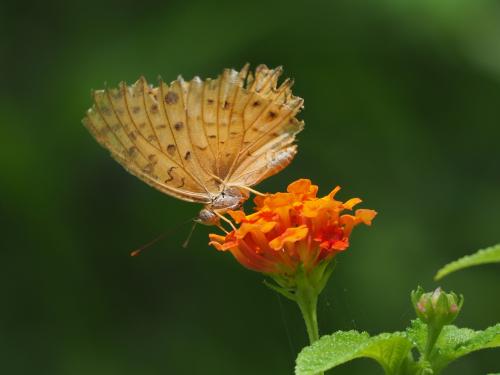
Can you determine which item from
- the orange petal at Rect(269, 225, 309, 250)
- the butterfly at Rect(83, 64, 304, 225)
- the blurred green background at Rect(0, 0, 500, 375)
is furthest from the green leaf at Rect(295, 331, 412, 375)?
the blurred green background at Rect(0, 0, 500, 375)

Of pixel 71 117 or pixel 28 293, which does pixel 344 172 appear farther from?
pixel 28 293

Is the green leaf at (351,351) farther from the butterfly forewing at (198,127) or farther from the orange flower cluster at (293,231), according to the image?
the butterfly forewing at (198,127)

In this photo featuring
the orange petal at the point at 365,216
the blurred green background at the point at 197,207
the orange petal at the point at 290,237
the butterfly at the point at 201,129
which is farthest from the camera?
the blurred green background at the point at 197,207

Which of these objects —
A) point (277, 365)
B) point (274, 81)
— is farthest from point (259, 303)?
point (274, 81)

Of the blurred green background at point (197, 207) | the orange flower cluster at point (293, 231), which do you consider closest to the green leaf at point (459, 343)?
the orange flower cluster at point (293, 231)

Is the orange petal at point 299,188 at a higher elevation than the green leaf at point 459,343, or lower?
higher

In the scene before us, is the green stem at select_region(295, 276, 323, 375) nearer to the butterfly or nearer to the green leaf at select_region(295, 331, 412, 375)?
the green leaf at select_region(295, 331, 412, 375)
